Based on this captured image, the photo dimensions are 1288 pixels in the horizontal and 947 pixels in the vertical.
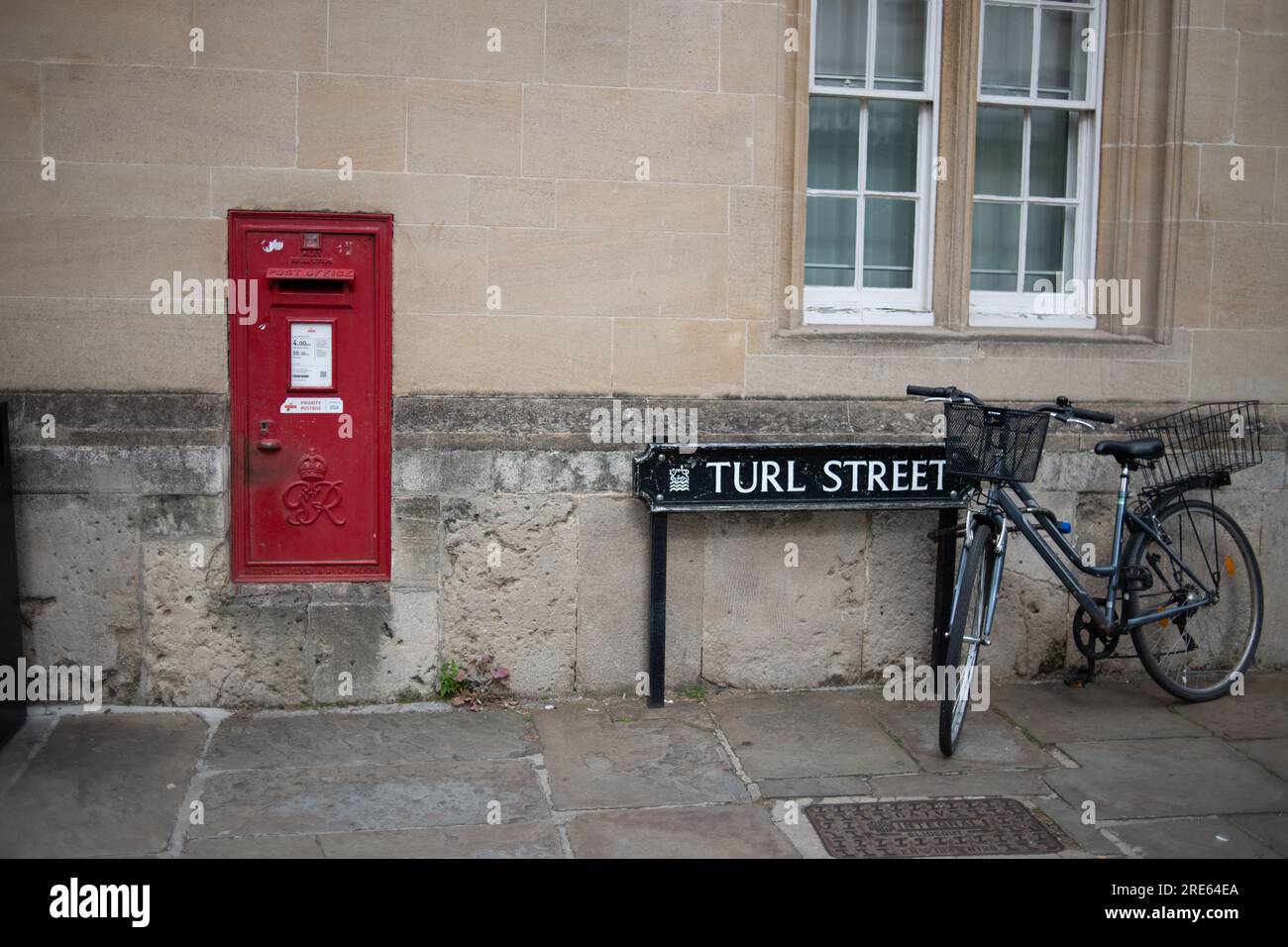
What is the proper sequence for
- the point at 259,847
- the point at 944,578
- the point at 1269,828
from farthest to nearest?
1. the point at 944,578
2. the point at 1269,828
3. the point at 259,847

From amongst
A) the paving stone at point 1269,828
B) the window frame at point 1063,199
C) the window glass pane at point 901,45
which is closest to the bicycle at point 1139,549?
the window frame at point 1063,199

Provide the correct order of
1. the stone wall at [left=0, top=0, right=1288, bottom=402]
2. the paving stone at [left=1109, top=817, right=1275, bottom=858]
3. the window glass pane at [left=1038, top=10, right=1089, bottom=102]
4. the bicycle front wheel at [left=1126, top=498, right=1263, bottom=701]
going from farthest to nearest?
the window glass pane at [left=1038, top=10, right=1089, bottom=102], the bicycle front wheel at [left=1126, top=498, right=1263, bottom=701], the stone wall at [left=0, top=0, right=1288, bottom=402], the paving stone at [left=1109, top=817, right=1275, bottom=858]

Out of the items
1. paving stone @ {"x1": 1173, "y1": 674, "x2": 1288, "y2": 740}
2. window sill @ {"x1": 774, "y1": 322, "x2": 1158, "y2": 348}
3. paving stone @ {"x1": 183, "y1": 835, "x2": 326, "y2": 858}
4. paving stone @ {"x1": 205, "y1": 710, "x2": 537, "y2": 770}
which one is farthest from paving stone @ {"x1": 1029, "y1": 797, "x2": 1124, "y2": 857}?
paving stone @ {"x1": 183, "y1": 835, "x2": 326, "y2": 858}

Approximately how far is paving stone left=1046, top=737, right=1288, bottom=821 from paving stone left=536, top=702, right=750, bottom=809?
146 cm

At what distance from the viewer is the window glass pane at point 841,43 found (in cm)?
648

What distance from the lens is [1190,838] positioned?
15.6 feet

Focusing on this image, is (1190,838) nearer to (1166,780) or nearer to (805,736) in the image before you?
(1166,780)

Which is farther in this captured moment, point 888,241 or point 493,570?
point 888,241

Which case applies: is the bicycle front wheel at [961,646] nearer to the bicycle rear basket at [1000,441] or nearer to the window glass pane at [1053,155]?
the bicycle rear basket at [1000,441]

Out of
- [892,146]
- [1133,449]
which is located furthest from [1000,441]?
[892,146]

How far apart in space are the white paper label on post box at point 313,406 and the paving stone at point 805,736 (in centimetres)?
233

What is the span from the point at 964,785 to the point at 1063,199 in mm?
3341

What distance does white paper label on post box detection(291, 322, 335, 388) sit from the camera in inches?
234

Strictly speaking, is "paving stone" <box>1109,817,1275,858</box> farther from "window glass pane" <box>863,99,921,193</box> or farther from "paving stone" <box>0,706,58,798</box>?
"paving stone" <box>0,706,58,798</box>
